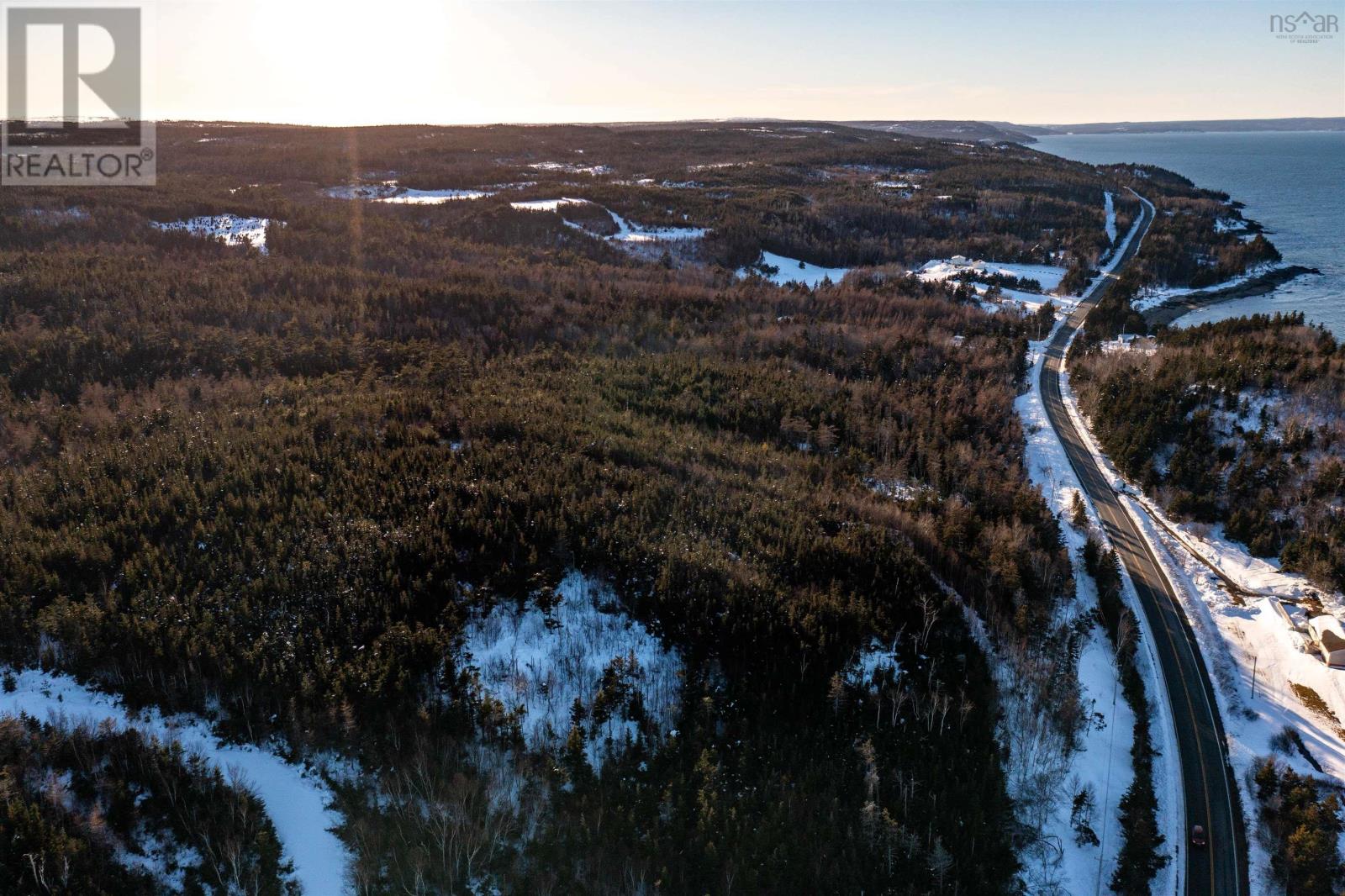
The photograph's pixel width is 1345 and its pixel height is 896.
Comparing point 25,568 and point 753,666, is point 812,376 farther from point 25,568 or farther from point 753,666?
point 25,568

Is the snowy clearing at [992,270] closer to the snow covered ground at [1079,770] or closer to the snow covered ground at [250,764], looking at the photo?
the snow covered ground at [1079,770]

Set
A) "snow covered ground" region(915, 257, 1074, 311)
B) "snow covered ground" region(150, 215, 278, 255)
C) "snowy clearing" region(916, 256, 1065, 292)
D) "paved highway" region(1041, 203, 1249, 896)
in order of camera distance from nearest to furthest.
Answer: "paved highway" region(1041, 203, 1249, 896)
"snow covered ground" region(150, 215, 278, 255)
"snow covered ground" region(915, 257, 1074, 311)
"snowy clearing" region(916, 256, 1065, 292)

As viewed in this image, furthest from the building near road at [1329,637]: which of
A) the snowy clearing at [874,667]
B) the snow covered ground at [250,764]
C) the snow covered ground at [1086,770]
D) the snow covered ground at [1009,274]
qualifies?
the snow covered ground at [1009,274]

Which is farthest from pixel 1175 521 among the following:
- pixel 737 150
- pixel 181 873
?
pixel 737 150

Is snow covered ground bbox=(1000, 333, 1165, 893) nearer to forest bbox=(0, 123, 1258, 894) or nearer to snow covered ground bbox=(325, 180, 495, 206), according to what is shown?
forest bbox=(0, 123, 1258, 894)

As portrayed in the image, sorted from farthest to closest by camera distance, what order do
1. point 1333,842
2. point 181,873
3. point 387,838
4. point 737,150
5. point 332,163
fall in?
point 737,150, point 332,163, point 1333,842, point 387,838, point 181,873

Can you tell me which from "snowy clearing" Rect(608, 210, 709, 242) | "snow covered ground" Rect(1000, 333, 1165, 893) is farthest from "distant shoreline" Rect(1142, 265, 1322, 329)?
"snow covered ground" Rect(1000, 333, 1165, 893)

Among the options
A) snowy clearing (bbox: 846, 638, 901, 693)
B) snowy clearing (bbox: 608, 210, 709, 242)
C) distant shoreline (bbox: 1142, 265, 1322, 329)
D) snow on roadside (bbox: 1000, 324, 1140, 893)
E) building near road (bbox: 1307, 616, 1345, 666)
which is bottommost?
snow on roadside (bbox: 1000, 324, 1140, 893)
